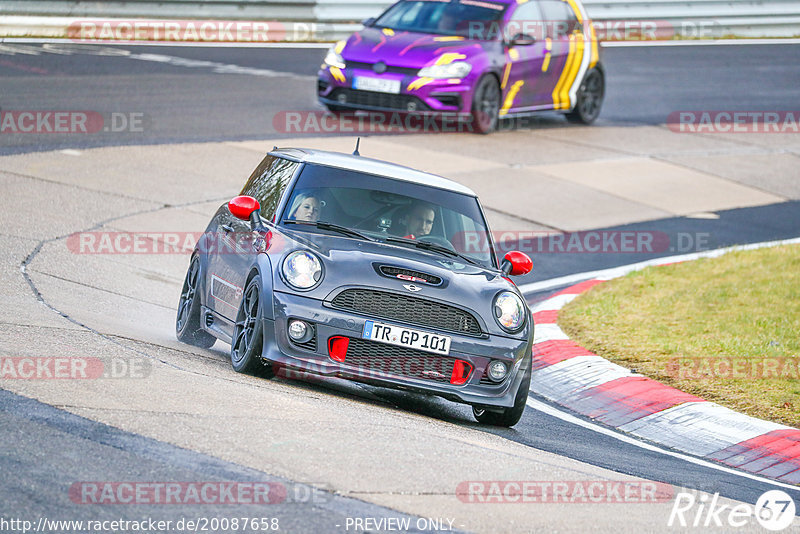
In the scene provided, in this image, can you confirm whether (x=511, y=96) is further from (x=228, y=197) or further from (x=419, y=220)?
(x=419, y=220)

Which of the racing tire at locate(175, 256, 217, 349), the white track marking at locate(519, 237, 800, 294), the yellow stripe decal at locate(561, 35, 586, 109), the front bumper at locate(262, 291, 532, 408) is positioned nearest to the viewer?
the front bumper at locate(262, 291, 532, 408)

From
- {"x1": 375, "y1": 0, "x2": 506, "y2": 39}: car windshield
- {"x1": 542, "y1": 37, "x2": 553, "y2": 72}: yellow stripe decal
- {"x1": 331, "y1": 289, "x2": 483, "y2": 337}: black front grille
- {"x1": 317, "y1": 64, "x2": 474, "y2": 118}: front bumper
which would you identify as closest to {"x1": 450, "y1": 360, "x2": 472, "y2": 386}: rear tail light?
{"x1": 331, "y1": 289, "x2": 483, "y2": 337}: black front grille

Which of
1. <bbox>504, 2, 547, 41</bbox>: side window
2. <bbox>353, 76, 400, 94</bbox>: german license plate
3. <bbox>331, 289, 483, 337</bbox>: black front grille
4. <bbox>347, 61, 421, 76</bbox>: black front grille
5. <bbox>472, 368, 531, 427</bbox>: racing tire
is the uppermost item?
<bbox>504, 2, 547, 41</bbox>: side window

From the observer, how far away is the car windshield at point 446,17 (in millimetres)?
18203

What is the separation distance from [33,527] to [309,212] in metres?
3.83

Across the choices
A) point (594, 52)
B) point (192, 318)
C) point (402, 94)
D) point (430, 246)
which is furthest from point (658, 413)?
point (594, 52)

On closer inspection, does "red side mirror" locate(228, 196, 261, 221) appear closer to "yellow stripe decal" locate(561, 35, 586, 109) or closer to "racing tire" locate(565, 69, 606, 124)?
"yellow stripe decal" locate(561, 35, 586, 109)

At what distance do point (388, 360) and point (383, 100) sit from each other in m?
10.4

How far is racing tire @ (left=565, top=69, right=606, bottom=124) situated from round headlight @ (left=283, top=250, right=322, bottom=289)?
13781 mm

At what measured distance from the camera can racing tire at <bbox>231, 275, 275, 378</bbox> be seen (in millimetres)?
7277

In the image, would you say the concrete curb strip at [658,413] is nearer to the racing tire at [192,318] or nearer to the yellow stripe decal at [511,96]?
the racing tire at [192,318]

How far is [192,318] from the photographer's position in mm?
8844

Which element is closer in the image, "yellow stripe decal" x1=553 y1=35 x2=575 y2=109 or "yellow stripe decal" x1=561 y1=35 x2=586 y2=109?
"yellow stripe decal" x1=553 y1=35 x2=575 y2=109

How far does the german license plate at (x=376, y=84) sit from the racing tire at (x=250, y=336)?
31.8 feet
